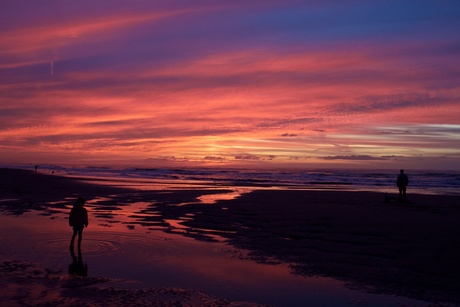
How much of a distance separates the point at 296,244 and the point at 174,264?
5097mm

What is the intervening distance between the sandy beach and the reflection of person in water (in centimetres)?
31

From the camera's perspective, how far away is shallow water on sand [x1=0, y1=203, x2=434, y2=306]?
10.3 meters

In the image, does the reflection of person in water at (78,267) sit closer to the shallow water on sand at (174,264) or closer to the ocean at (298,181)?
the shallow water on sand at (174,264)

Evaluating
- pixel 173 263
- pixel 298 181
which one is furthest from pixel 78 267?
pixel 298 181

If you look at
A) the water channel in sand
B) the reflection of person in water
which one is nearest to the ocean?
the water channel in sand

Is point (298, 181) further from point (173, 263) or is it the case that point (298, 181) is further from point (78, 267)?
point (78, 267)

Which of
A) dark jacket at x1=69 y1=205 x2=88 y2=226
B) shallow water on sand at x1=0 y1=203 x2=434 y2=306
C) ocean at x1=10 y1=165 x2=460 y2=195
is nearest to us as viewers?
shallow water on sand at x1=0 y1=203 x2=434 y2=306

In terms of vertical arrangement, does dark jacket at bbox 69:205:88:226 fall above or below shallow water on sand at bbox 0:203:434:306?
above

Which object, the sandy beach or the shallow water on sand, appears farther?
the shallow water on sand

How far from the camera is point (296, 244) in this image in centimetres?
1627

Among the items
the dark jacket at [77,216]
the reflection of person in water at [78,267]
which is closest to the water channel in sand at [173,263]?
the reflection of person in water at [78,267]

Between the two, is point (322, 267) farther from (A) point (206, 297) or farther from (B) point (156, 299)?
(B) point (156, 299)

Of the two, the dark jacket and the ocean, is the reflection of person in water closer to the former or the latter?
the dark jacket

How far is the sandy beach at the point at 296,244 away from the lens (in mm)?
10094
